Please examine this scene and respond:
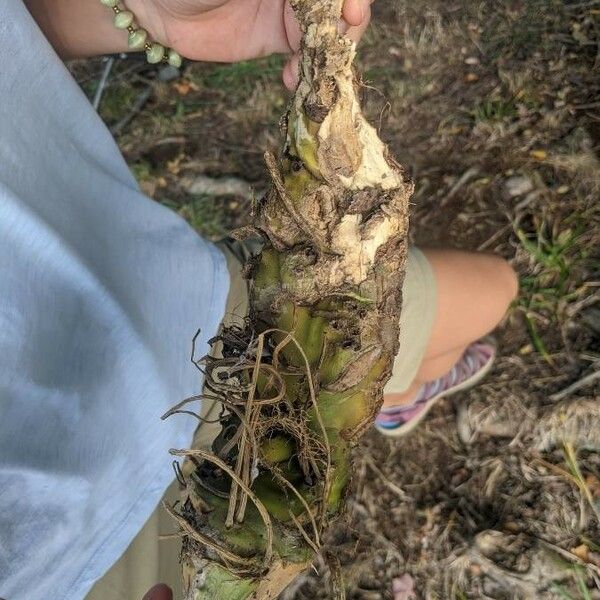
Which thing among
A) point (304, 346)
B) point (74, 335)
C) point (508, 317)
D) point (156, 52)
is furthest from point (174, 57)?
point (508, 317)

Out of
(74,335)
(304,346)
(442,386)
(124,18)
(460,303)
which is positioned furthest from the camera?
(442,386)

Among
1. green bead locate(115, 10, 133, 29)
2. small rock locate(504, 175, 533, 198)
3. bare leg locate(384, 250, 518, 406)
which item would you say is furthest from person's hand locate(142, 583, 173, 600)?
small rock locate(504, 175, 533, 198)

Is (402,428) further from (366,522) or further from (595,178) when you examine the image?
(595,178)

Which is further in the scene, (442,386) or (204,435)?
(442,386)

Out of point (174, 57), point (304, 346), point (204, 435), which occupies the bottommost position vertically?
point (204, 435)

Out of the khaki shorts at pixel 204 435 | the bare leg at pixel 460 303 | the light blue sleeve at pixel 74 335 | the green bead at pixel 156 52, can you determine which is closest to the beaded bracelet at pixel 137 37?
the green bead at pixel 156 52

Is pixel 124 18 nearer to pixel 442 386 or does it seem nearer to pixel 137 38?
pixel 137 38

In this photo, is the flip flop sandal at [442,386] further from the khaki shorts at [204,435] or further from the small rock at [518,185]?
the small rock at [518,185]

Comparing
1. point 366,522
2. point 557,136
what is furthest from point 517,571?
point 557,136
